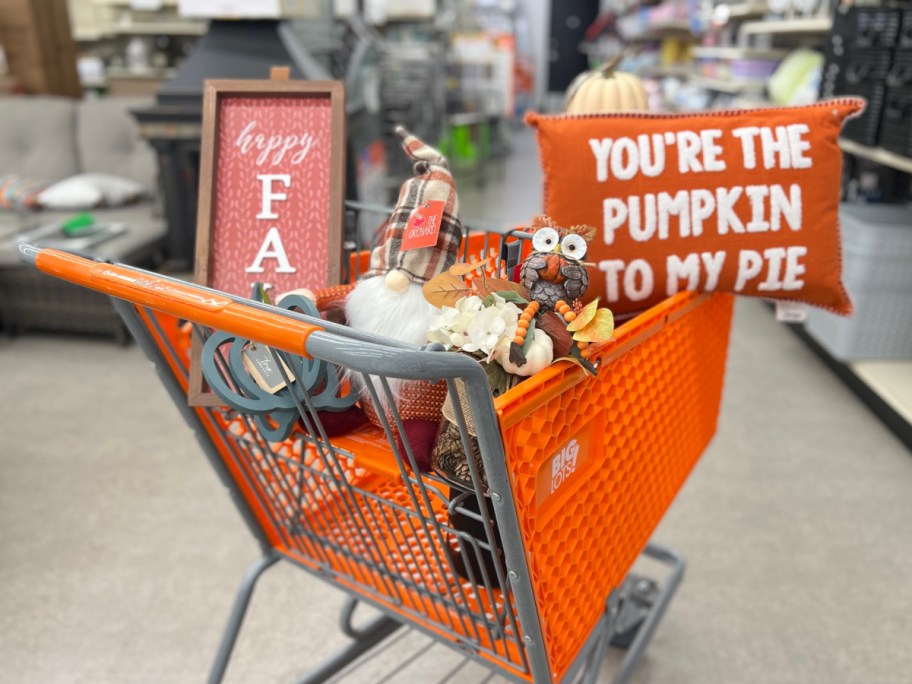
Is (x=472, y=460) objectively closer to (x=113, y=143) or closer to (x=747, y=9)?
(x=113, y=143)

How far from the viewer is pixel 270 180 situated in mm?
1053

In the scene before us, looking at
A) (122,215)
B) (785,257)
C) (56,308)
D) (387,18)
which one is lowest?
(56,308)

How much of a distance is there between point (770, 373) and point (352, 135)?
2170 mm

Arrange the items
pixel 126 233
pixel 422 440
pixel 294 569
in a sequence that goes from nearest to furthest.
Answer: pixel 422 440, pixel 294 569, pixel 126 233

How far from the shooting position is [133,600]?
1.70m

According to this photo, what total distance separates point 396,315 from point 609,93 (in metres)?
0.77

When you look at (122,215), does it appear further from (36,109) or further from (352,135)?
(352,135)

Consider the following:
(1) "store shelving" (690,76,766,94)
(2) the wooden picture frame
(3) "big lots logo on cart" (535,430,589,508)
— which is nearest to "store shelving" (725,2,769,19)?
(1) "store shelving" (690,76,766,94)

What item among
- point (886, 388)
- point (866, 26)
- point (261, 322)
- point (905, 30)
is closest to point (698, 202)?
point (261, 322)

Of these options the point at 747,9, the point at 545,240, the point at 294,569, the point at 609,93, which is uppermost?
the point at 747,9

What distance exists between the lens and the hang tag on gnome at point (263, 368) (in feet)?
2.68

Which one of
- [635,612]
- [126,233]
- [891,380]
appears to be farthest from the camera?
[126,233]

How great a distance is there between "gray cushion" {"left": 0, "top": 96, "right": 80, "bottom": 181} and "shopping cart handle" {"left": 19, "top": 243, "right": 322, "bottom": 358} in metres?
3.58

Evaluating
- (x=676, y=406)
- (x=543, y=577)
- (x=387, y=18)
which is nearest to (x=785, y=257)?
(x=676, y=406)
